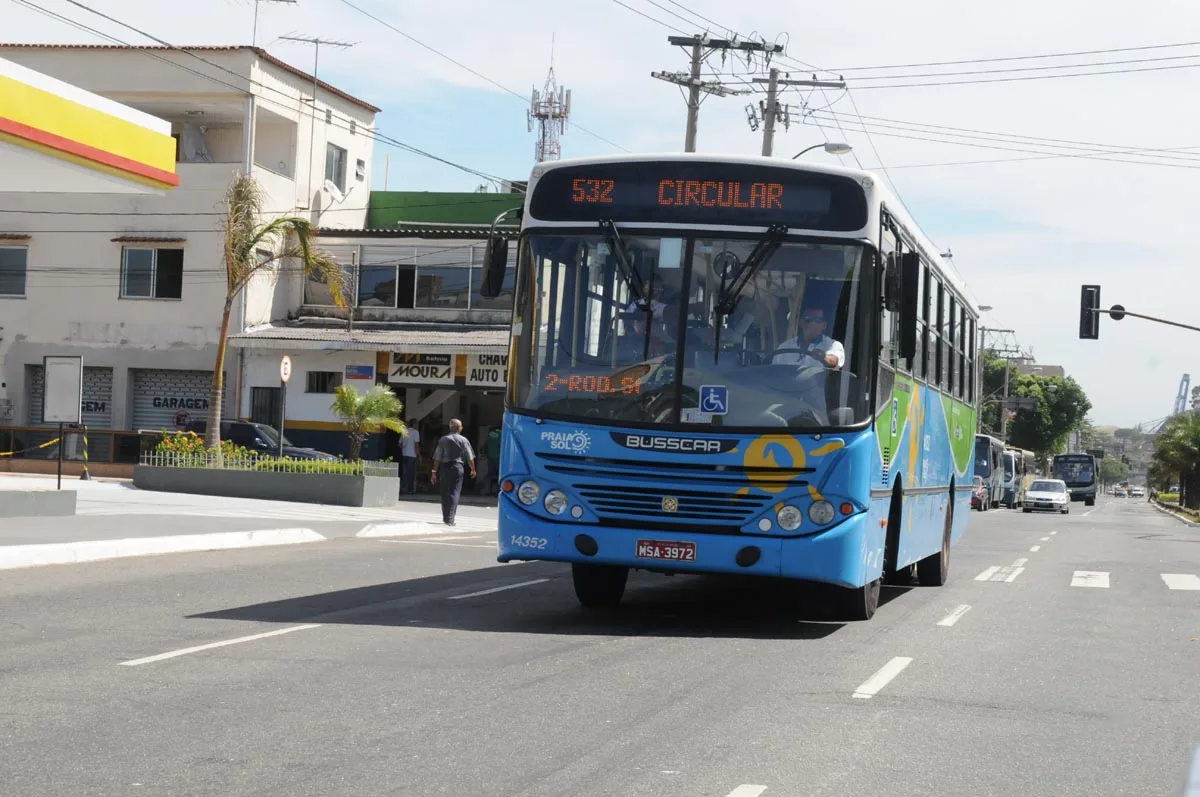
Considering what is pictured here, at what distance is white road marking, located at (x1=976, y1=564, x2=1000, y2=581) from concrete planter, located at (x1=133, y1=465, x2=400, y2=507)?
12457 mm

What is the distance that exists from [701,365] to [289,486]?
19148mm

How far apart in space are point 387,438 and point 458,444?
47.3 ft

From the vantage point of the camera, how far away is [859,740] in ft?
23.8

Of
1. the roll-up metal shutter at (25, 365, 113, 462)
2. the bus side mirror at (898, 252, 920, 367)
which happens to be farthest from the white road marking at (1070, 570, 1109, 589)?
the roll-up metal shutter at (25, 365, 113, 462)

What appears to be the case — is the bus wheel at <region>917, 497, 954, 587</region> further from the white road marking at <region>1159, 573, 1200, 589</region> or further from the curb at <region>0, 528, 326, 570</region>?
the curb at <region>0, 528, 326, 570</region>

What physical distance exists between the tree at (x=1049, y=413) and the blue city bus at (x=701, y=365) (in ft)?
354

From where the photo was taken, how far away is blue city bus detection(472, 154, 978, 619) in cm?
1085

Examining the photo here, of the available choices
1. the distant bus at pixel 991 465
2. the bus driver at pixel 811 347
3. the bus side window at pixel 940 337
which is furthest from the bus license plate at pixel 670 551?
the distant bus at pixel 991 465

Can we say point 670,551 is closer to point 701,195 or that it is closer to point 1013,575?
point 701,195

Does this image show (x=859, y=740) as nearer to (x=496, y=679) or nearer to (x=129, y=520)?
(x=496, y=679)

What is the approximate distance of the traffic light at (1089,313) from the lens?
39281 millimetres

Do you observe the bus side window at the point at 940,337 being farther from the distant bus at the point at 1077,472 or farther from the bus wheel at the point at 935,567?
the distant bus at the point at 1077,472

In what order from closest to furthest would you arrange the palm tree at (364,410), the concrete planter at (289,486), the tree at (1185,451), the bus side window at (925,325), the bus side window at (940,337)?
the bus side window at (925,325) < the bus side window at (940,337) < the concrete planter at (289,486) < the palm tree at (364,410) < the tree at (1185,451)

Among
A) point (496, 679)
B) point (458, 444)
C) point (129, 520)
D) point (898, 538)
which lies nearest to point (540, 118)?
point (458, 444)
